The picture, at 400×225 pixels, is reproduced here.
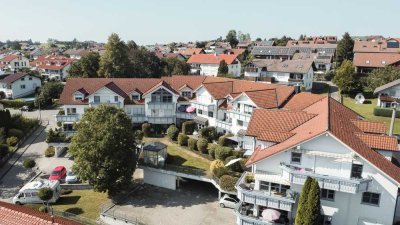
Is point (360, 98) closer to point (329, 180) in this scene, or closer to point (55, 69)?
point (329, 180)

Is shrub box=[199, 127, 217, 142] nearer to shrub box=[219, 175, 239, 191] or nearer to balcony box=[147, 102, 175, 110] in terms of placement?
balcony box=[147, 102, 175, 110]

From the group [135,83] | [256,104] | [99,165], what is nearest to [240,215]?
[99,165]

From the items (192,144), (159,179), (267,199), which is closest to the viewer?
(267,199)

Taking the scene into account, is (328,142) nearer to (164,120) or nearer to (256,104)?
(256,104)

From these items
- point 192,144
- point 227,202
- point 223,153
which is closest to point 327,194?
point 227,202

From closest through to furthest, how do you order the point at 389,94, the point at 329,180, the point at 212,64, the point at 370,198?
the point at 329,180
the point at 370,198
the point at 389,94
the point at 212,64

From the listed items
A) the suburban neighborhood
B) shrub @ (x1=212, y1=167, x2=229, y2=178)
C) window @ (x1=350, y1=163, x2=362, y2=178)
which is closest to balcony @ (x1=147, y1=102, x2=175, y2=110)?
the suburban neighborhood

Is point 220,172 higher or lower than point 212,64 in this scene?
lower
